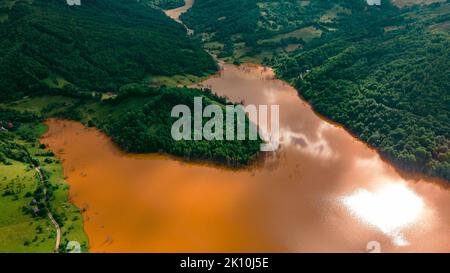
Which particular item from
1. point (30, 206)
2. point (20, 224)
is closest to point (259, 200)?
point (30, 206)

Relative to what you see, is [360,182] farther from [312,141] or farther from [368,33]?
[368,33]

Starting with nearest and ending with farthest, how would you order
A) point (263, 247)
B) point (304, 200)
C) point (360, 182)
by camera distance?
point (263, 247)
point (304, 200)
point (360, 182)

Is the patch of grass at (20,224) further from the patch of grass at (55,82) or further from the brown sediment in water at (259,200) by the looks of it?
the patch of grass at (55,82)

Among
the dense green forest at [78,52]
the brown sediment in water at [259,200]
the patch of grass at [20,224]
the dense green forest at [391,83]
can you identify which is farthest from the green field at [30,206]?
the dense green forest at [391,83]

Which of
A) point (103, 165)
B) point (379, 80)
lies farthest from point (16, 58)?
point (379, 80)

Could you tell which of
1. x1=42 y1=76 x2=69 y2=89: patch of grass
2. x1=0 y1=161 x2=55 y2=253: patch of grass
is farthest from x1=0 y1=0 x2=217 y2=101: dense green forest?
x1=0 y1=161 x2=55 y2=253: patch of grass

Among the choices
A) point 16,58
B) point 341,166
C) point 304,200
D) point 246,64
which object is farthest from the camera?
point 246,64
